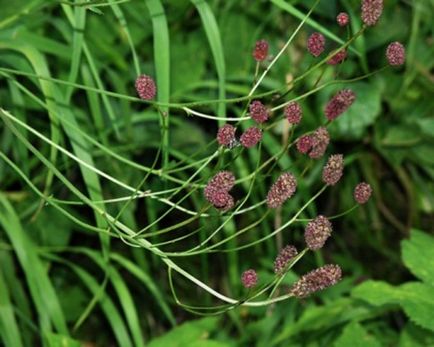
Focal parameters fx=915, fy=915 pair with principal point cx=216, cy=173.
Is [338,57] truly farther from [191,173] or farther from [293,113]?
[191,173]

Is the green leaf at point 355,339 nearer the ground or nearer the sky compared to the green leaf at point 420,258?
nearer the ground

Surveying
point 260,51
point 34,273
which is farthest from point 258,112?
point 34,273

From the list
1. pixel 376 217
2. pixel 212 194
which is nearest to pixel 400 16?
pixel 376 217

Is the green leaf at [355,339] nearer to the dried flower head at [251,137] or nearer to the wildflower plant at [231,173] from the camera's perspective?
the wildflower plant at [231,173]

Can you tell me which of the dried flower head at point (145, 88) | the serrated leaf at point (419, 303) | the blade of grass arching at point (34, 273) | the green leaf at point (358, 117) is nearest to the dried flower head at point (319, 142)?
the dried flower head at point (145, 88)

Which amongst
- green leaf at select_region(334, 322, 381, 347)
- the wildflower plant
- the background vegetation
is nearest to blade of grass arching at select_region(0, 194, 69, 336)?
the background vegetation

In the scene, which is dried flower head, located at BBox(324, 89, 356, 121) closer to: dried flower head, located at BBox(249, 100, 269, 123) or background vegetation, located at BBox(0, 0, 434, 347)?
dried flower head, located at BBox(249, 100, 269, 123)

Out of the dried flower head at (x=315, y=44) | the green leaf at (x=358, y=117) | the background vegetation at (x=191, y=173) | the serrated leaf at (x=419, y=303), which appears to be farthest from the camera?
the green leaf at (x=358, y=117)
